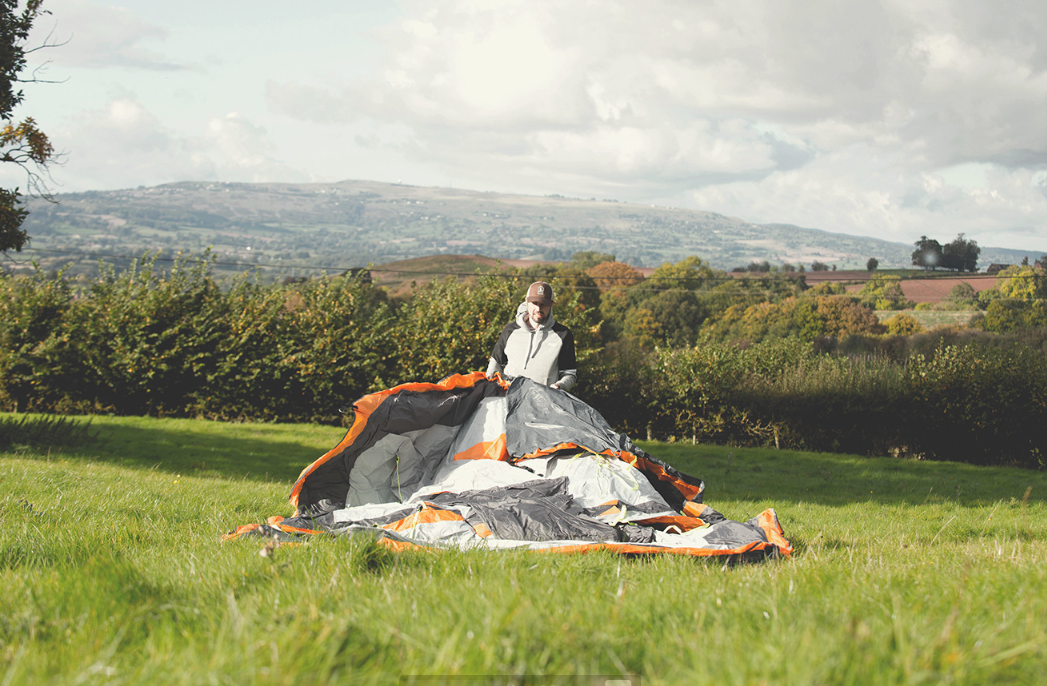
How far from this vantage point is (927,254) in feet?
269

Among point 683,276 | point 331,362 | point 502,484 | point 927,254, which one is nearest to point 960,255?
point 927,254

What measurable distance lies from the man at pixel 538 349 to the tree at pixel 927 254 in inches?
3445

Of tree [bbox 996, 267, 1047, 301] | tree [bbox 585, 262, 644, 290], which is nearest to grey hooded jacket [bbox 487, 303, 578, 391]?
tree [bbox 996, 267, 1047, 301]

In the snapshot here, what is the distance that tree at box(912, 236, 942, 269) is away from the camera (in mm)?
81500

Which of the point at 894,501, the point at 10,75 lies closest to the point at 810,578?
the point at 894,501

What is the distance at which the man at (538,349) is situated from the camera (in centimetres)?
688

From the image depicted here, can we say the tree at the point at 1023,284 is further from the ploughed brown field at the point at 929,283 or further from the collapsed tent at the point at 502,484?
the collapsed tent at the point at 502,484

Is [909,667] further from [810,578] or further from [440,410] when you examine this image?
[440,410]

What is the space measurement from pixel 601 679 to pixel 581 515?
10.6 ft

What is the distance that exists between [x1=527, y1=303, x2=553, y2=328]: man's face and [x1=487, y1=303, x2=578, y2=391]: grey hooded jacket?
0.15 ft

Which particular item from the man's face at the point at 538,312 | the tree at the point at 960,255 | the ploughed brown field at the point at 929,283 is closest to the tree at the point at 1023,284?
the ploughed brown field at the point at 929,283

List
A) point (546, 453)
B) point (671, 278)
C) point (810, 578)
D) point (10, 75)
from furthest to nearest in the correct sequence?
point (671, 278)
point (10, 75)
point (546, 453)
point (810, 578)

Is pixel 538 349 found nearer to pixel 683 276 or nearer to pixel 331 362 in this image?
pixel 331 362

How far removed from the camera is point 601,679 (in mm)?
1665
